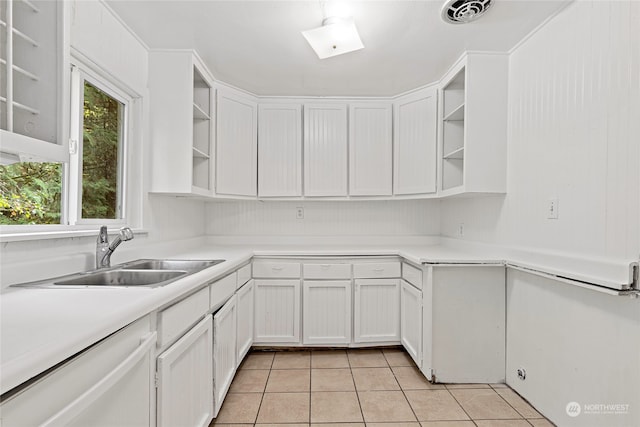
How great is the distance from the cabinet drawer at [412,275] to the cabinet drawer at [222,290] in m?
1.32

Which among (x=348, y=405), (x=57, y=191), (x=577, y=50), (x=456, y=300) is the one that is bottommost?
(x=348, y=405)

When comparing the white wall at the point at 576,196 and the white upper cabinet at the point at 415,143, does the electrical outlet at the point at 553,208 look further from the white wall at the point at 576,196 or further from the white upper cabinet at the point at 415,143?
the white upper cabinet at the point at 415,143

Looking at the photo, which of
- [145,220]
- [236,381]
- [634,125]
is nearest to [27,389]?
[145,220]

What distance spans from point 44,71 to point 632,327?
2328mm

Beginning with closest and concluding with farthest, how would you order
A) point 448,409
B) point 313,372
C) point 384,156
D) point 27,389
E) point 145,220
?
point 27,389 < point 448,409 < point 145,220 < point 313,372 < point 384,156

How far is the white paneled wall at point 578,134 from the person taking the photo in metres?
1.42

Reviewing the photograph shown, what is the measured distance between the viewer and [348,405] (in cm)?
203

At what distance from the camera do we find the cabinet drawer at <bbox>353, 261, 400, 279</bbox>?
2.79 meters

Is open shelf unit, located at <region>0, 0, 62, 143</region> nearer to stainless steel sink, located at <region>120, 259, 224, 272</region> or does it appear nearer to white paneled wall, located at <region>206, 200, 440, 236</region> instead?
stainless steel sink, located at <region>120, 259, 224, 272</region>

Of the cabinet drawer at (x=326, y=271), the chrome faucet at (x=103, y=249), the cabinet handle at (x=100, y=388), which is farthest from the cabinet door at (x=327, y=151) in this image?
the cabinet handle at (x=100, y=388)

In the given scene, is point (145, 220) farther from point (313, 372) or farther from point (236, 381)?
point (313, 372)

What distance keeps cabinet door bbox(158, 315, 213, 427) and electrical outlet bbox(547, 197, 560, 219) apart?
1.95 m

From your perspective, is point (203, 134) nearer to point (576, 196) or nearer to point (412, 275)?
point (412, 275)

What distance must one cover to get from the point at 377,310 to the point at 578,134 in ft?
6.09
